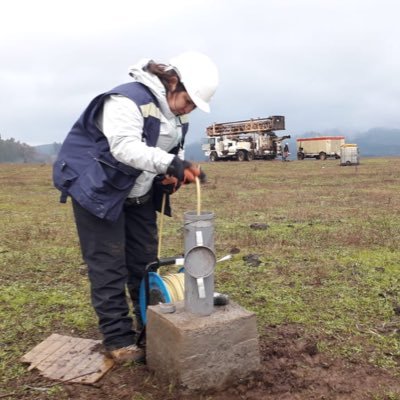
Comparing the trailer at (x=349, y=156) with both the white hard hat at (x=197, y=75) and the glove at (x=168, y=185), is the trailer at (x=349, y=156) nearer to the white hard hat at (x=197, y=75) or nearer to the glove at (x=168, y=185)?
the glove at (x=168, y=185)

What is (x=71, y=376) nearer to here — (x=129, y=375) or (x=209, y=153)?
(x=129, y=375)

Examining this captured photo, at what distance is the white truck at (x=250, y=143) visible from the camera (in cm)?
4225

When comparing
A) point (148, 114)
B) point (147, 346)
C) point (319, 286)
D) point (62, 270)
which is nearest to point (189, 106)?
point (148, 114)

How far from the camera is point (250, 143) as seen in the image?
4256 centimetres

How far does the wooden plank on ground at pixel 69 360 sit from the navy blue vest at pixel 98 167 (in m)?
1.09

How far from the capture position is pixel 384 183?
18922 mm

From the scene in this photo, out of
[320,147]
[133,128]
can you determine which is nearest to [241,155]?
[320,147]

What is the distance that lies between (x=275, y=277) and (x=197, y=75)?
126 inches

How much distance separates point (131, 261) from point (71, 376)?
3.07ft

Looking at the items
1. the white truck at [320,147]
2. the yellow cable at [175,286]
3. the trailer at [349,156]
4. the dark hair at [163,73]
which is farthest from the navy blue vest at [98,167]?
the white truck at [320,147]

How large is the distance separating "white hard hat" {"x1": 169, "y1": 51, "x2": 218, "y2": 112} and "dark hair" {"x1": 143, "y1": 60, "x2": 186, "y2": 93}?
0.15ft

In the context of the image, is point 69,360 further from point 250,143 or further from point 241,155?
point 250,143

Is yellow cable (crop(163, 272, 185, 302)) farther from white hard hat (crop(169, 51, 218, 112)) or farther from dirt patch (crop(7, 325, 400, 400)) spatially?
white hard hat (crop(169, 51, 218, 112))

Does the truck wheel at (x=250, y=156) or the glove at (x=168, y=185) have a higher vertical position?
the glove at (x=168, y=185)
